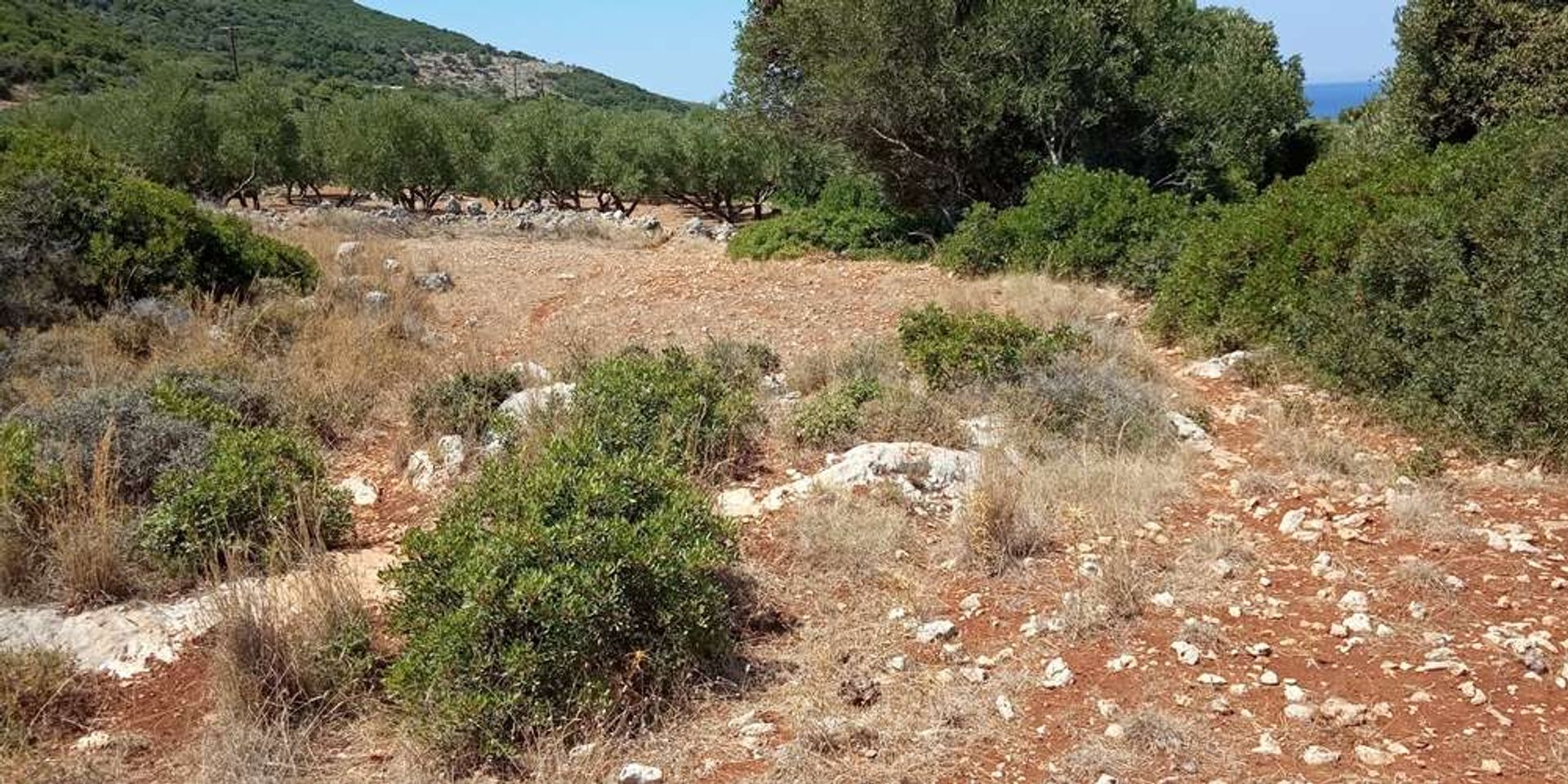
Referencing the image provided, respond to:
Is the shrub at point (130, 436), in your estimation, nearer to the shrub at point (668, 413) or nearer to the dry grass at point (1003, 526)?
the shrub at point (668, 413)

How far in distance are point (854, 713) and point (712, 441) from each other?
2.58 metres

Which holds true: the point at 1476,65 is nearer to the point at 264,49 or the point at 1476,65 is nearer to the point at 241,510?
the point at 241,510

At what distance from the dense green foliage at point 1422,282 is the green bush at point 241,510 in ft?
21.1

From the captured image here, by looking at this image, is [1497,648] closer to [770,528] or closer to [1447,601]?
[1447,601]

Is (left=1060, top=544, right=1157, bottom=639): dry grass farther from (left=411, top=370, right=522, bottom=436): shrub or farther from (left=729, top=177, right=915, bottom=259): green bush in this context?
(left=729, top=177, right=915, bottom=259): green bush

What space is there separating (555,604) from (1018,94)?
1126 cm

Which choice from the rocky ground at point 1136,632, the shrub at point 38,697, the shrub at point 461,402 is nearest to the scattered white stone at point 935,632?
the rocky ground at point 1136,632

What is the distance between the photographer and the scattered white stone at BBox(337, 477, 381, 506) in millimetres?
5664

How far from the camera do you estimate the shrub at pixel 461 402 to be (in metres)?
6.43

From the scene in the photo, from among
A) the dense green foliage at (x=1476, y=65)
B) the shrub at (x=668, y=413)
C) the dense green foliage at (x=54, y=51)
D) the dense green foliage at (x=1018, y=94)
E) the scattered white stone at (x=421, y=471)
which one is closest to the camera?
the shrub at (x=668, y=413)

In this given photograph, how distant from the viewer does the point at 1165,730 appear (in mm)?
3219

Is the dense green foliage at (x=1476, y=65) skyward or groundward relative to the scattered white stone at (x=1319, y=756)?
skyward

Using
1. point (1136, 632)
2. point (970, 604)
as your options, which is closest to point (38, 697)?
A: point (970, 604)

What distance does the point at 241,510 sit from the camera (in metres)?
4.57
